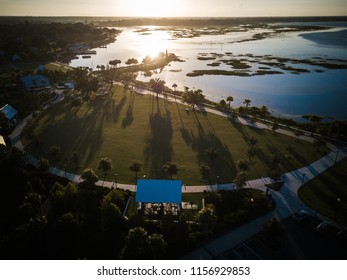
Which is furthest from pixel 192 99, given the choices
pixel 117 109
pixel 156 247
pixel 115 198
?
pixel 156 247

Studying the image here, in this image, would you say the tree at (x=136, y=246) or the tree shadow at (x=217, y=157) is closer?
the tree at (x=136, y=246)

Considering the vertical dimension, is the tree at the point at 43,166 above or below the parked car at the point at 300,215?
below

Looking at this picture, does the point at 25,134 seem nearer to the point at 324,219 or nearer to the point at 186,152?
the point at 186,152

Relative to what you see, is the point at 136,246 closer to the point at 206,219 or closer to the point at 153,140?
the point at 206,219

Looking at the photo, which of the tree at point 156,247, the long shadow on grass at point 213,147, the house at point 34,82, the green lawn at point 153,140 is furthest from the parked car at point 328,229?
the house at point 34,82

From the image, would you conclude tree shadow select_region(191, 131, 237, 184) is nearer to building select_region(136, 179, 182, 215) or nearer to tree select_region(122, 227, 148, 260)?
building select_region(136, 179, 182, 215)

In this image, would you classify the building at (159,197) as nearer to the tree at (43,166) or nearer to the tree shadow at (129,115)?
the tree at (43,166)
